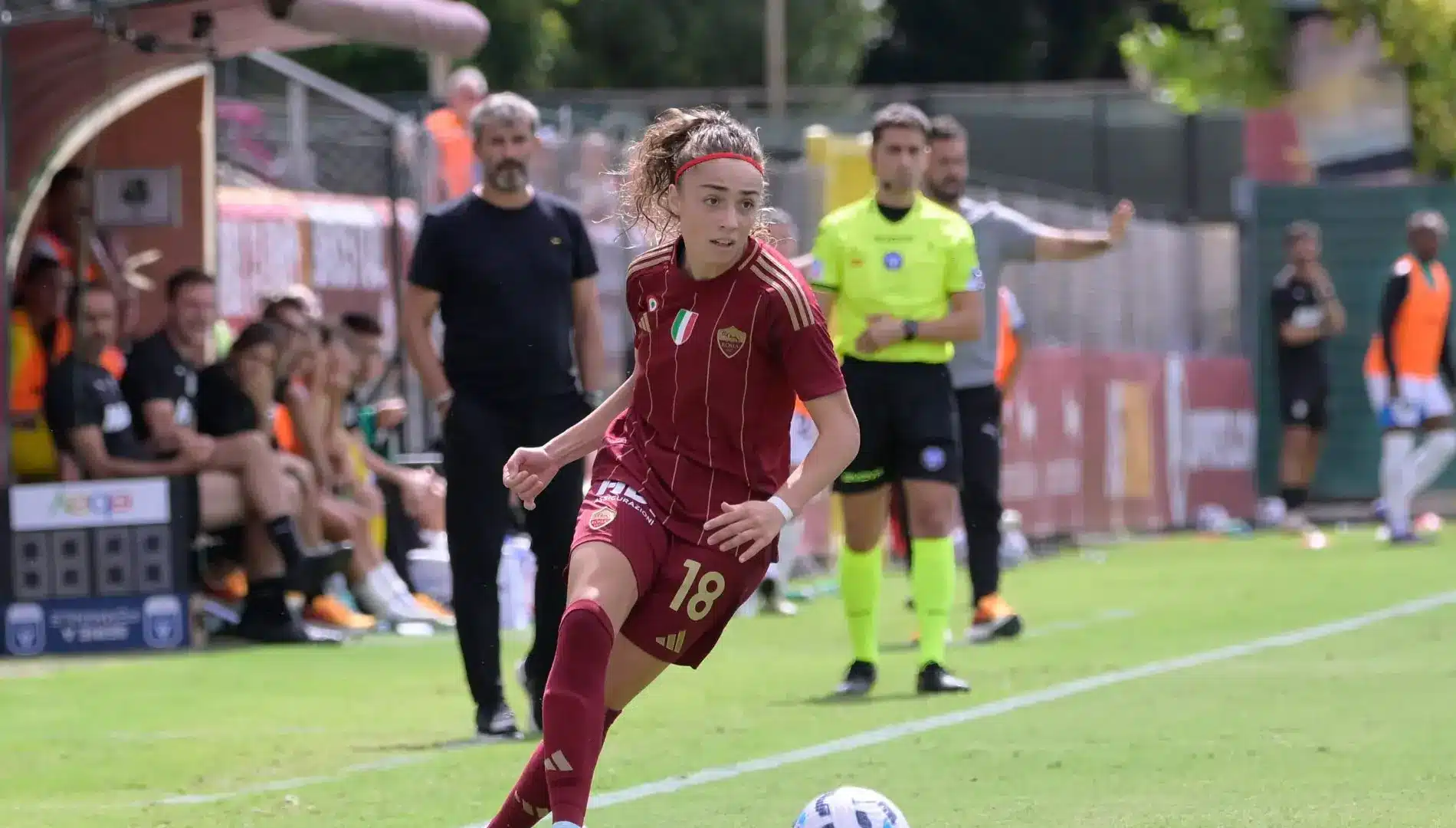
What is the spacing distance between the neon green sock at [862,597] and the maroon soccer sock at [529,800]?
418cm

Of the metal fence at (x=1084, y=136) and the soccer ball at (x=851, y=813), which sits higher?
the metal fence at (x=1084, y=136)

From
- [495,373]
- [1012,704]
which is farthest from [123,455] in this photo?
[1012,704]

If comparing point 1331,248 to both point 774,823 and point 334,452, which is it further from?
point 774,823

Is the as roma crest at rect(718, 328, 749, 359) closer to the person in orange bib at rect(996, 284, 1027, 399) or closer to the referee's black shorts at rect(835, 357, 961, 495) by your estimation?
the referee's black shorts at rect(835, 357, 961, 495)

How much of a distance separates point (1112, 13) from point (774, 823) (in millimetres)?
53202

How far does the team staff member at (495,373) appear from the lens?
875 cm

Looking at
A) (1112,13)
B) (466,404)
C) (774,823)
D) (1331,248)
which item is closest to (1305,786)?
(774,823)

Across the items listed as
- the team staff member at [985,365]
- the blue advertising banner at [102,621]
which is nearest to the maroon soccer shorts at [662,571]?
the team staff member at [985,365]

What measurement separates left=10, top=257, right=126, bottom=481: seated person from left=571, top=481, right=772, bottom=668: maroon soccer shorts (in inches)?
281

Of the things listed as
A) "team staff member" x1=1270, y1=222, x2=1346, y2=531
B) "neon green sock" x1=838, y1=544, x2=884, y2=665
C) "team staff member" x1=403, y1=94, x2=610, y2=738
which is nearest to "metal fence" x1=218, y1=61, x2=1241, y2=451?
"team staff member" x1=1270, y1=222, x2=1346, y2=531

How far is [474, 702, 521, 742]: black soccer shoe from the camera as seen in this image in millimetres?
8719

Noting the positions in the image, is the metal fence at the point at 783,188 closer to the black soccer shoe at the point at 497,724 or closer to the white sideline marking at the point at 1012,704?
the white sideline marking at the point at 1012,704

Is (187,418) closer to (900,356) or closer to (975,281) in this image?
(900,356)

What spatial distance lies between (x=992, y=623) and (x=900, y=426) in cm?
261
